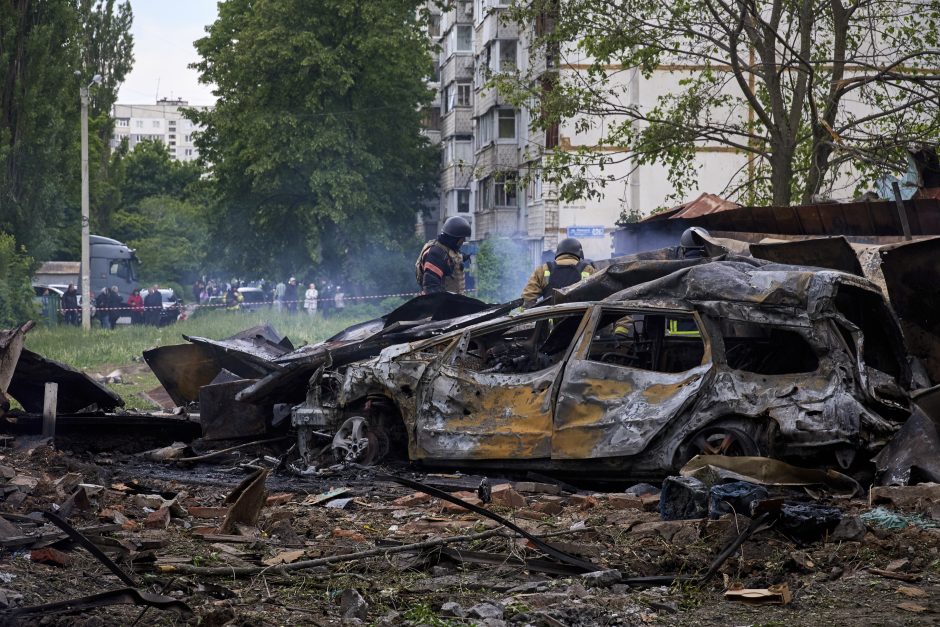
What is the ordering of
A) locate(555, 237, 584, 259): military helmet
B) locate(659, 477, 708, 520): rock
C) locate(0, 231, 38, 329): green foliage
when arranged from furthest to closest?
locate(0, 231, 38, 329): green foliage → locate(555, 237, 584, 259): military helmet → locate(659, 477, 708, 520): rock

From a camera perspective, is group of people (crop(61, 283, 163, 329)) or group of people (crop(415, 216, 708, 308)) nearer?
group of people (crop(415, 216, 708, 308))

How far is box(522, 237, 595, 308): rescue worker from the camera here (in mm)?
11383

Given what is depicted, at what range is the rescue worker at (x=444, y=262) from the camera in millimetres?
11883

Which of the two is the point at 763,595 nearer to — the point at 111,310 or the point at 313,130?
the point at 111,310

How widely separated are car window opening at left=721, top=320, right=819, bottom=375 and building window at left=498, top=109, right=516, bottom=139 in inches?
1560

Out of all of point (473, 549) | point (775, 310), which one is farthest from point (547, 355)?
point (473, 549)

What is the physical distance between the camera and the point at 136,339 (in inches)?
1045

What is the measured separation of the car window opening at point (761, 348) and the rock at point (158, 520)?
12.4ft

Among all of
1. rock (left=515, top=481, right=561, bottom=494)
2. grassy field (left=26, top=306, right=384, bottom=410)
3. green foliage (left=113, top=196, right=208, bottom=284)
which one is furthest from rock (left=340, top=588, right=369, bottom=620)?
green foliage (left=113, top=196, right=208, bottom=284)

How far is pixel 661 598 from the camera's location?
511 centimetres

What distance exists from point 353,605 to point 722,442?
338 cm

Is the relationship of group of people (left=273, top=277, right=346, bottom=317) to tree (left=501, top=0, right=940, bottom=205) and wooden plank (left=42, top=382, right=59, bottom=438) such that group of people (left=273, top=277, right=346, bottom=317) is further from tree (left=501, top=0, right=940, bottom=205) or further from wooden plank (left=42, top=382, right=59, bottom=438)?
wooden plank (left=42, top=382, right=59, bottom=438)

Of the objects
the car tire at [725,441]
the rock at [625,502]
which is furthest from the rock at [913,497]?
the rock at [625,502]

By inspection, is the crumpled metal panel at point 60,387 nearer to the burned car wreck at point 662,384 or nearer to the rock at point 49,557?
the burned car wreck at point 662,384
